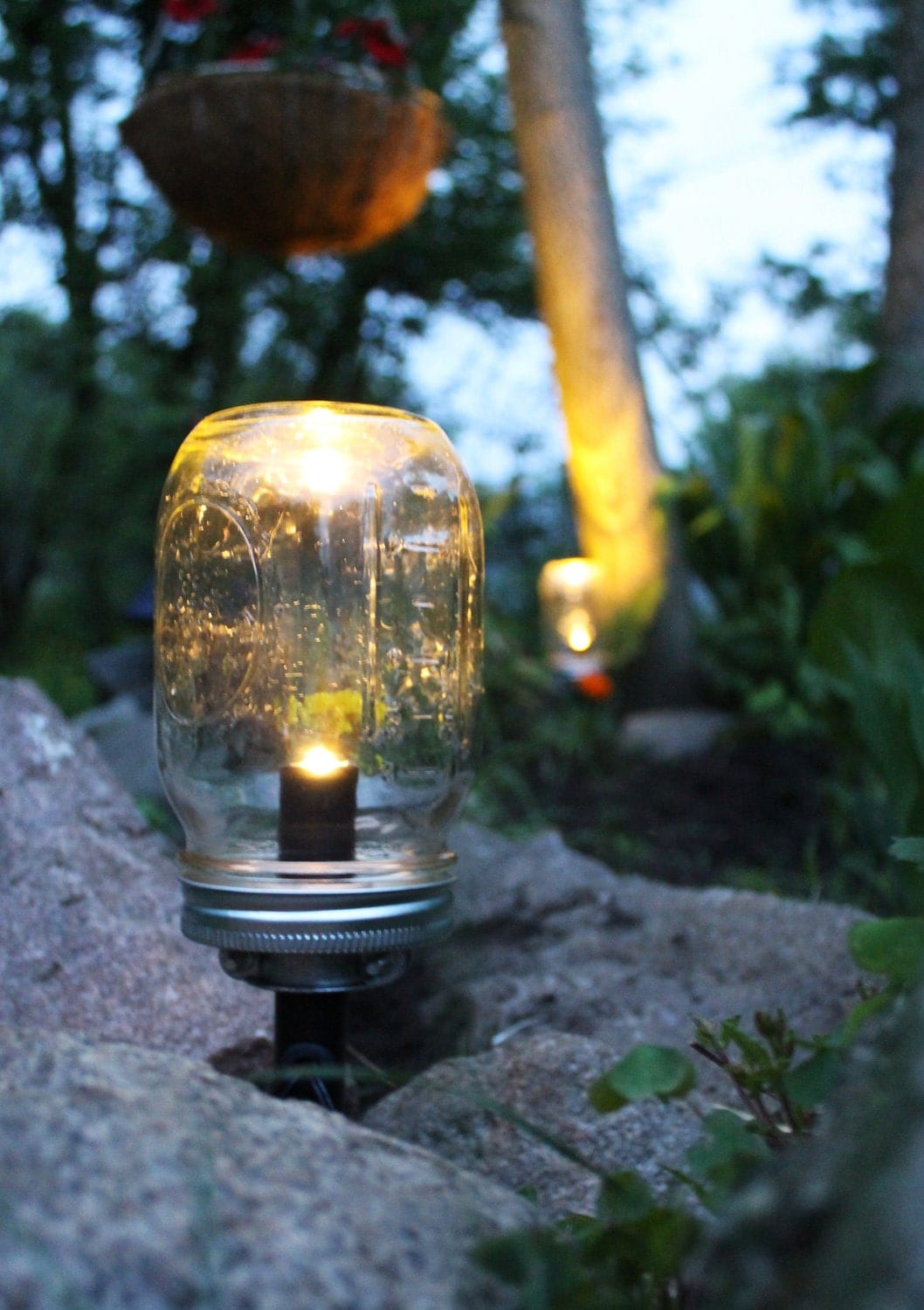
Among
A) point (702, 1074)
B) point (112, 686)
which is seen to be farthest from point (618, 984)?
point (112, 686)

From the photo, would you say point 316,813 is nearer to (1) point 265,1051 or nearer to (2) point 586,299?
(1) point 265,1051

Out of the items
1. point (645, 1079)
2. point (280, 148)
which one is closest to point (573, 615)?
point (280, 148)

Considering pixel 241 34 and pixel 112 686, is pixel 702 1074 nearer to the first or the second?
pixel 112 686

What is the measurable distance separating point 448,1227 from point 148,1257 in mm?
195

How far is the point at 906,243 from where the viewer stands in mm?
4289

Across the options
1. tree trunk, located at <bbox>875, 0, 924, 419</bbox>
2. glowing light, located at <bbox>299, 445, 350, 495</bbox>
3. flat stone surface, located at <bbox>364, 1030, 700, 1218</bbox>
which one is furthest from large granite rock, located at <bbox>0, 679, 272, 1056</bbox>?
tree trunk, located at <bbox>875, 0, 924, 419</bbox>

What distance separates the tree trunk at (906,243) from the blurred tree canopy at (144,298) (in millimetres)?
2045

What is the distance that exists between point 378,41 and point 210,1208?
3543 millimetres

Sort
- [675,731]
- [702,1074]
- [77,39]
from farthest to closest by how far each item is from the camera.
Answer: [77,39] < [675,731] < [702,1074]

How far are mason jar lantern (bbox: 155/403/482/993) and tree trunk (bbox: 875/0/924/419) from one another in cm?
302

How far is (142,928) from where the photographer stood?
1655 millimetres

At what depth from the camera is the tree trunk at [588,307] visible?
3.91 meters

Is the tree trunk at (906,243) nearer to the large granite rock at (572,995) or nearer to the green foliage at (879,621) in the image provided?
the green foliage at (879,621)

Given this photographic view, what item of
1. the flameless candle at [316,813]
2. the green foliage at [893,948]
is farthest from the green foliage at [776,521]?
the green foliage at [893,948]
